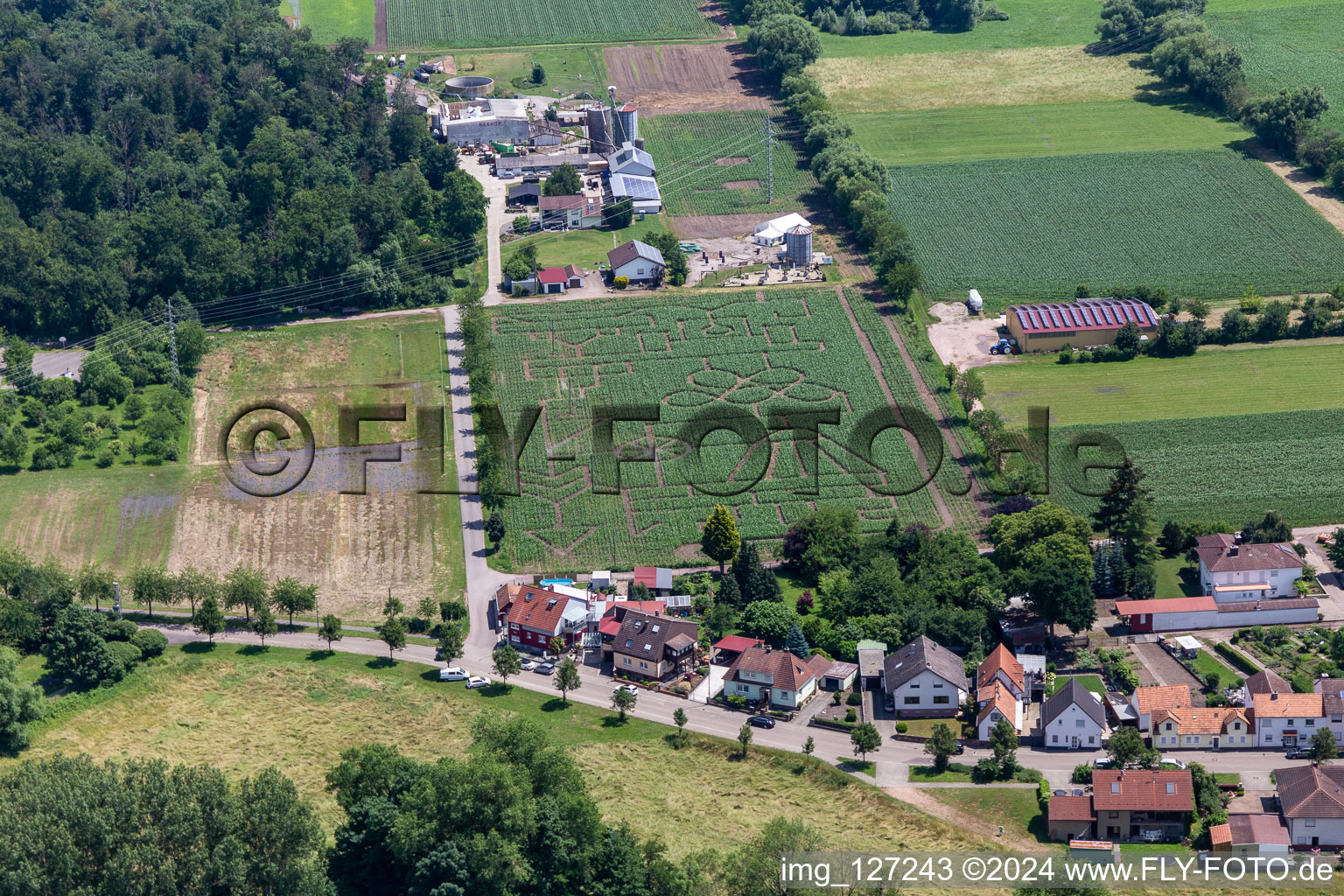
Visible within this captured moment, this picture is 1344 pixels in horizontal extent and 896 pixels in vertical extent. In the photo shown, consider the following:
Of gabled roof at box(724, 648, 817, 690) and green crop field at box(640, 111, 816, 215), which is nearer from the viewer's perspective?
Result: gabled roof at box(724, 648, 817, 690)

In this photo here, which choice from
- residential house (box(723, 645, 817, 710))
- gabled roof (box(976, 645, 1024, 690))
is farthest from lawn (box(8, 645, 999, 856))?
gabled roof (box(976, 645, 1024, 690))

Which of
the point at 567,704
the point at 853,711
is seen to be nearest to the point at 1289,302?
the point at 853,711

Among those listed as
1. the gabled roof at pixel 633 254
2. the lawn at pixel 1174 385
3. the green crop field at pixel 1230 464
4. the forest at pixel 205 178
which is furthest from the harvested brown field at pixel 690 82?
the green crop field at pixel 1230 464

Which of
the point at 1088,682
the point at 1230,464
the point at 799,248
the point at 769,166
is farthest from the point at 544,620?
the point at 769,166

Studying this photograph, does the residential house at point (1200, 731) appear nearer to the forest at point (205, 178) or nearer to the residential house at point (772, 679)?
the residential house at point (772, 679)

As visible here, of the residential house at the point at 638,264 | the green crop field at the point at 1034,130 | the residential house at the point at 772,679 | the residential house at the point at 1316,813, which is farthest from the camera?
the green crop field at the point at 1034,130

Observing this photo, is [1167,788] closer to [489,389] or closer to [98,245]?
[489,389]

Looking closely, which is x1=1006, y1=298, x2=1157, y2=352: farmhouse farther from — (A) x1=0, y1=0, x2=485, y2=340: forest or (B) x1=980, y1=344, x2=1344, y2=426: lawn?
(A) x1=0, y1=0, x2=485, y2=340: forest
